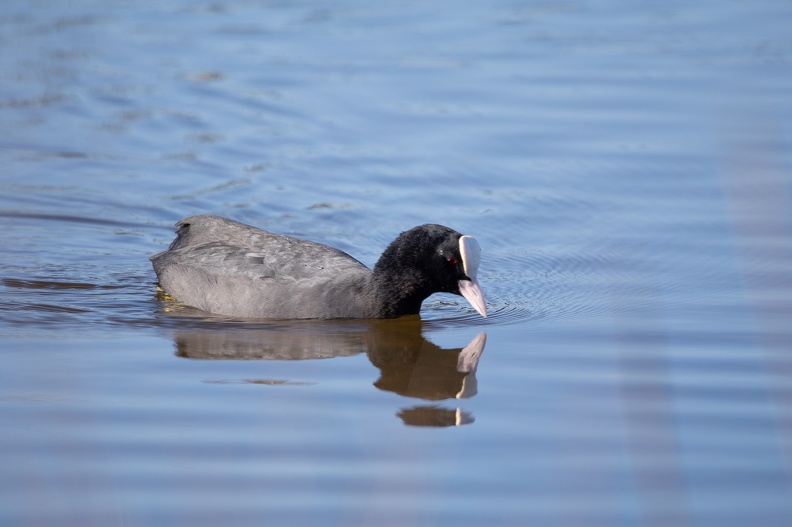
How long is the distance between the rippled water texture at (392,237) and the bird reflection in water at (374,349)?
0.02m

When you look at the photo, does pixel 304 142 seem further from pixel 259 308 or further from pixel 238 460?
pixel 238 460

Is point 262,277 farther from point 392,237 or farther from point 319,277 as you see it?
point 392,237

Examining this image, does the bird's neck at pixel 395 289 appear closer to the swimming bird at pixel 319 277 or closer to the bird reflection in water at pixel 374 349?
A: the swimming bird at pixel 319 277

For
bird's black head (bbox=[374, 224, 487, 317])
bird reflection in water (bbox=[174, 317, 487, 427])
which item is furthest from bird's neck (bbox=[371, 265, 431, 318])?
bird reflection in water (bbox=[174, 317, 487, 427])

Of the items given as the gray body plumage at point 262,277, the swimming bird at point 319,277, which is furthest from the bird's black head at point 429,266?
the gray body plumage at point 262,277

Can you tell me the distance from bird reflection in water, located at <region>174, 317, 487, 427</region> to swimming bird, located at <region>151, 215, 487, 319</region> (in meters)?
0.14

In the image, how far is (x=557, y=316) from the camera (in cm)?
702

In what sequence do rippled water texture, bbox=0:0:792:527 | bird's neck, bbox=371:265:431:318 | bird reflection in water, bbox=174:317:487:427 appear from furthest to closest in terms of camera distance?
bird's neck, bbox=371:265:431:318 → bird reflection in water, bbox=174:317:487:427 → rippled water texture, bbox=0:0:792:527

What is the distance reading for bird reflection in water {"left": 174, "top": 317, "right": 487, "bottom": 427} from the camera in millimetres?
5797

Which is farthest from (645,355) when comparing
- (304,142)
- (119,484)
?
(304,142)

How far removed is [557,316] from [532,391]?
149 centimetres

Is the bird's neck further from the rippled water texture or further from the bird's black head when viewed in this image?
the rippled water texture

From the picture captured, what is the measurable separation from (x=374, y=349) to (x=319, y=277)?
0.79m

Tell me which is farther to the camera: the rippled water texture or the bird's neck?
the bird's neck
